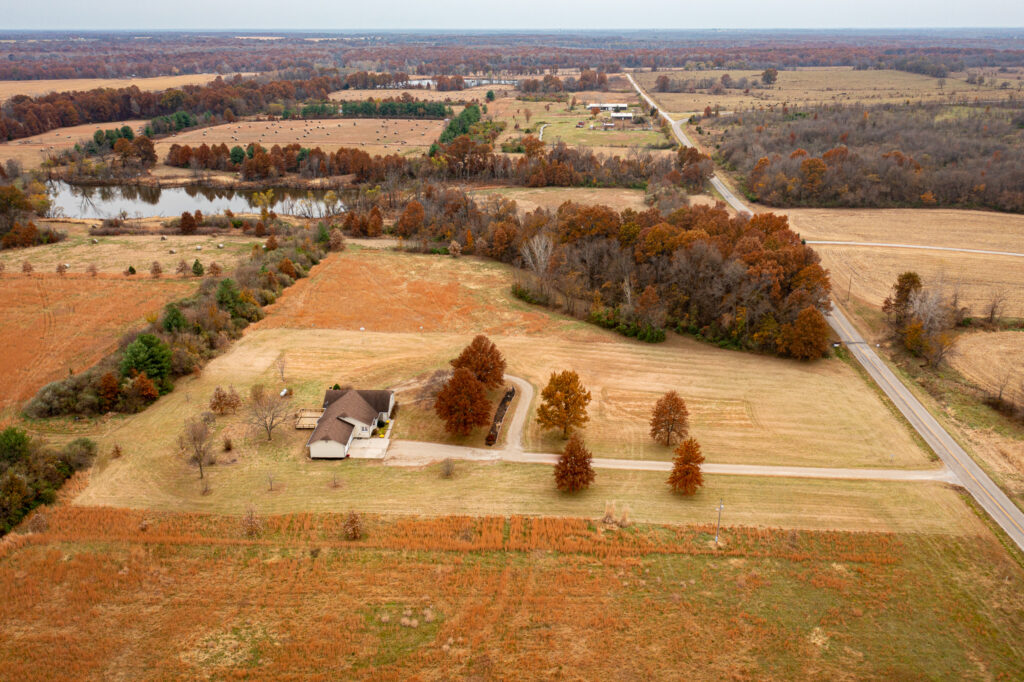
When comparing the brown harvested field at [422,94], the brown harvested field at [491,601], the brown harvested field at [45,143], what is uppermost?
the brown harvested field at [422,94]

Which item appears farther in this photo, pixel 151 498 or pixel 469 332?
pixel 469 332

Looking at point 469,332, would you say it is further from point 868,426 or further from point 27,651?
point 27,651

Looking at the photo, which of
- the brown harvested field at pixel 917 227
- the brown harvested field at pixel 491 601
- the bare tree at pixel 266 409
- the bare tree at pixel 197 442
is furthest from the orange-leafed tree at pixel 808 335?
the bare tree at pixel 197 442

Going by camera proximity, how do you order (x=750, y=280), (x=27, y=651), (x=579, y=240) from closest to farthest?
(x=27, y=651) → (x=750, y=280) → (x=579, y=240)

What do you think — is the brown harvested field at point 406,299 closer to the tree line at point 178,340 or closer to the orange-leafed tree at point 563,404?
the tree line at point 178,340

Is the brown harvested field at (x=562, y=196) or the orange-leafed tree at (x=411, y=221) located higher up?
the brown harvested field at (x=562, y=196)

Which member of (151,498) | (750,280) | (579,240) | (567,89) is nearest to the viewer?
(151,498)

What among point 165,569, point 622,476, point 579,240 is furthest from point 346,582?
point 579,240
